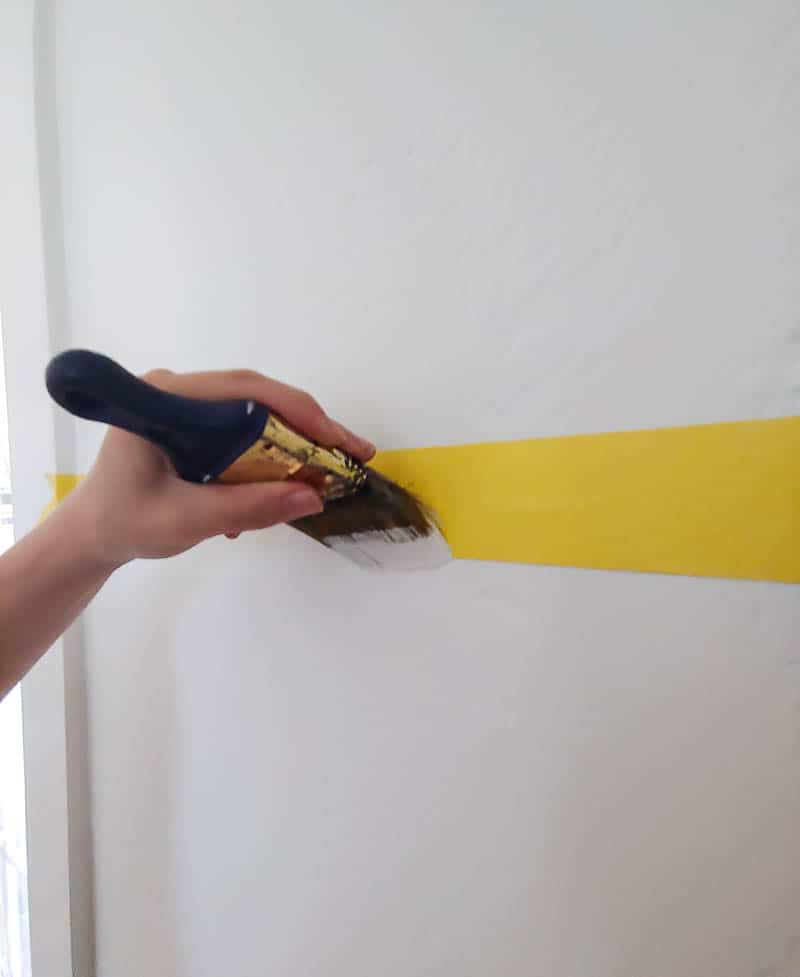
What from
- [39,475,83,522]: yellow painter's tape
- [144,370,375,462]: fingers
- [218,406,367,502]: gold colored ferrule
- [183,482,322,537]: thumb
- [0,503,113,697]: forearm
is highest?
[39,475,83,522]: yellow painter's tape


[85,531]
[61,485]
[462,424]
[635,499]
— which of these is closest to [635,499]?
[635,499]

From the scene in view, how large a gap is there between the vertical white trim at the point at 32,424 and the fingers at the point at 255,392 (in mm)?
538

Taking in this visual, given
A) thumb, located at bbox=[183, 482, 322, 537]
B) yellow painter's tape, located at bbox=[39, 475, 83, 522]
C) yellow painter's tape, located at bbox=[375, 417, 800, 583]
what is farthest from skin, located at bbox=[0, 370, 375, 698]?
yellow painter's tape, located at bbox=[39, 475, 83, 522]

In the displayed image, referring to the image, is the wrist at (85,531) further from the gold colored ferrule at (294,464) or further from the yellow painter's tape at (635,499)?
the yellow painter's tape at (635,499)

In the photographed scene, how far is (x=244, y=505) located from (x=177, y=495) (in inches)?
2.0

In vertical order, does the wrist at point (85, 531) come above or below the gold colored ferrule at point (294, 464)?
below

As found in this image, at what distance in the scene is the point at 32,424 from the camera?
0.83 m

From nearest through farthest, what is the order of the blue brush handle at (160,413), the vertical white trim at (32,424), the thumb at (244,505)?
the blue brush handle at (160,413)
the thumb at (244,505)
the vertical white trim at (32,424)

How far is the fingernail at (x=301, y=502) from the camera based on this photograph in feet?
1.29

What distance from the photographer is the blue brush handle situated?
0.89 feet

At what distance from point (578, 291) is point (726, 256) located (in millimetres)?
92

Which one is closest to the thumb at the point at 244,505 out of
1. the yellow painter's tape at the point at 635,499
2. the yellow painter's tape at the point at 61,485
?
the yellow painter's tape at the point at 635,499

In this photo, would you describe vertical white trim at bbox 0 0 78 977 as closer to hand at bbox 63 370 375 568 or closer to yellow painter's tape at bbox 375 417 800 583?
hand at bbox 63 370 375 568

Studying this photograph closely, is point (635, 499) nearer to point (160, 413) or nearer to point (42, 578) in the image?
point (160, 413)
